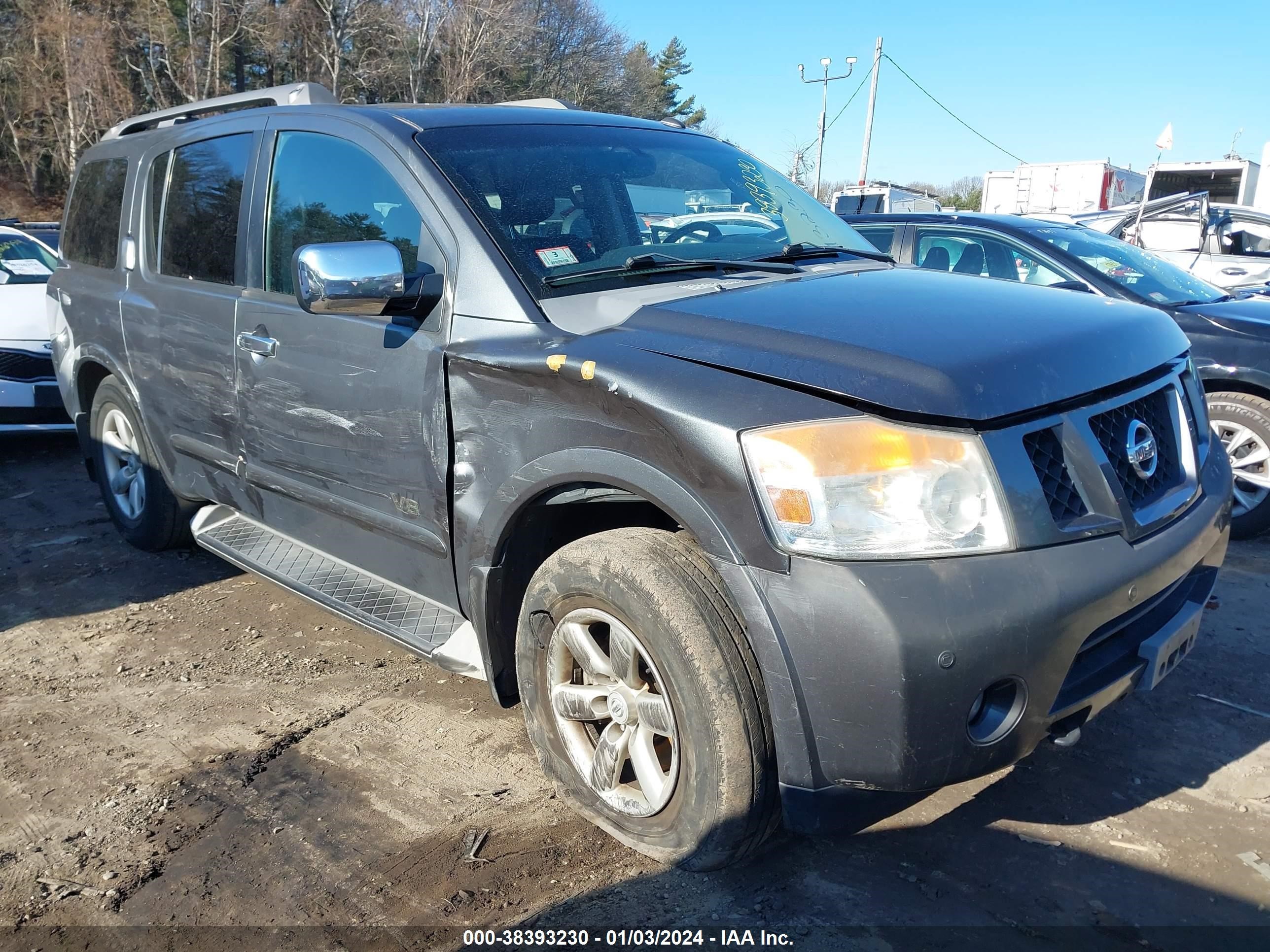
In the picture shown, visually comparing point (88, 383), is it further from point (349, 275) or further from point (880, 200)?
point (880, 200)

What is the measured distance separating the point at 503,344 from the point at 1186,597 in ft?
6.21

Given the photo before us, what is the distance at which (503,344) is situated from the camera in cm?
254

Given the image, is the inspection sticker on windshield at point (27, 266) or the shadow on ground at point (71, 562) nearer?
the shadow on ground at point (71, 562)

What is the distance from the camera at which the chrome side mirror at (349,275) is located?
2576 millimetres

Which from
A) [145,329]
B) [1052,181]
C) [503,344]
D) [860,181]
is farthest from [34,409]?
[860,181]

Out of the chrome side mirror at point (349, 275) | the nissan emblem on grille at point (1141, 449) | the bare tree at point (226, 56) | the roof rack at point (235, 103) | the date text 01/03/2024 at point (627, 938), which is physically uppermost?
the bare tree at point (226, 56)

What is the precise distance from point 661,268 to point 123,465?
3392 millimetres

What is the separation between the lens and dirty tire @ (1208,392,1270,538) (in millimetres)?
4926

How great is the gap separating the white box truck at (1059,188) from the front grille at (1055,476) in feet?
69.7

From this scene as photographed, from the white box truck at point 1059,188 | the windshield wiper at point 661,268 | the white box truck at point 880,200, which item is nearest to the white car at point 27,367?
the windshield wiper at point 661,268

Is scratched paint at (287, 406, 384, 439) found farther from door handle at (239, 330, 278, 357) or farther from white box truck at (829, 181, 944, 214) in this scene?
white box truck at (829, 181, 944, 214)

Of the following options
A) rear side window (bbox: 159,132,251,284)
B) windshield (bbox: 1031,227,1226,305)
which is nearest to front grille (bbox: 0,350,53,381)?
rear side window (bbox: 159,132,251,284)

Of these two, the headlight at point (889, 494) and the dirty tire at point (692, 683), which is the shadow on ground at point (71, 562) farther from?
the headlight at point (889, 494)

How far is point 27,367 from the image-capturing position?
6738 millimetres
